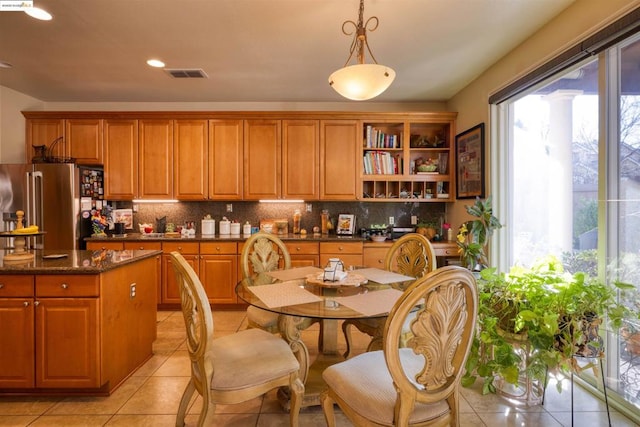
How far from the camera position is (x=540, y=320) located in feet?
5.98

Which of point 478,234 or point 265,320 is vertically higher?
point 478,234

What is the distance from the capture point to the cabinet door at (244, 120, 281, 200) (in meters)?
4.21

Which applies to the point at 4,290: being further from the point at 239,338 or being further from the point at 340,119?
the point at 340,119

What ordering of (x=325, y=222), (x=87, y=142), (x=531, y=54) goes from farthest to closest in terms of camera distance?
1. (x=325, y=222)
2. (x=87, y=142)
3. (x=531, y=54)

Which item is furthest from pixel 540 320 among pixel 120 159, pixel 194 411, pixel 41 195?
pixel 41 195

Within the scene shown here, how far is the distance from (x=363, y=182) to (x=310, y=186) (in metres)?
0.73

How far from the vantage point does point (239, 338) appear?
73.2 inches

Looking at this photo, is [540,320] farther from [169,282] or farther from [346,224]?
[169,282]

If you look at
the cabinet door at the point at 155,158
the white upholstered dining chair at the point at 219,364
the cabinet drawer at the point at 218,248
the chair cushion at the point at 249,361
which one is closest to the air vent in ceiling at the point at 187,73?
the cabinet door at the point at 155,158

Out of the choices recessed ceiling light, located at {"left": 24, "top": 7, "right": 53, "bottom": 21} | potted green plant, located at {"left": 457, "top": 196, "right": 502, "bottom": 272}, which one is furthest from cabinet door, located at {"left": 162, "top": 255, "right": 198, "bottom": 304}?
potted green plant, located at {"left": 457, "top": 196, "right": 502, "bottom": 272}

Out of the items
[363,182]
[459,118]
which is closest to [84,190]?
[363,182]

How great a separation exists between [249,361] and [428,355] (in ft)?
2.87

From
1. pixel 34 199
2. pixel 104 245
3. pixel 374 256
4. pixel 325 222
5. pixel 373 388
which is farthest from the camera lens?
pixel 325 222

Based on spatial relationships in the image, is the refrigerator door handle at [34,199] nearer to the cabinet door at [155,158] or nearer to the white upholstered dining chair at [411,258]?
the cabinet door at [155,158]
